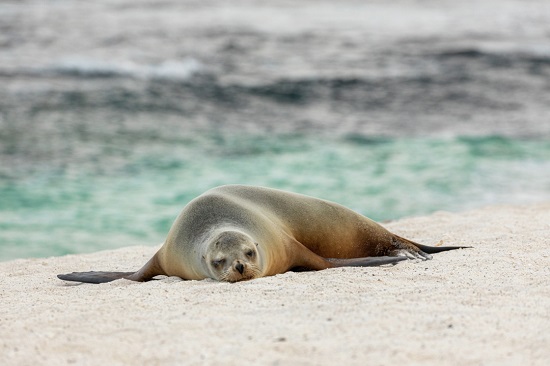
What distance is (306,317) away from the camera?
146 inches

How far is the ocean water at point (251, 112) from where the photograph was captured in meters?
10.5

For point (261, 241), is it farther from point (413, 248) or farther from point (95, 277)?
point (413, 248)

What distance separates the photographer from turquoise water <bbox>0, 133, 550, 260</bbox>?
31.1ft

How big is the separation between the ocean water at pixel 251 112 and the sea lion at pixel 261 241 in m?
3.68

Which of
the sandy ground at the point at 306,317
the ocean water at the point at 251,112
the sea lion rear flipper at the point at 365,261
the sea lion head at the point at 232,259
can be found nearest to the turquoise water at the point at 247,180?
the ocean water at the point at 251,112

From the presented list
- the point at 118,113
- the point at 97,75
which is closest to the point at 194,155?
the point at 118,113

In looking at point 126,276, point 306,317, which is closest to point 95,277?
→ point 126,276

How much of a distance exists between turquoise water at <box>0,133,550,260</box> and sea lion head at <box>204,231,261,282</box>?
4203 mm

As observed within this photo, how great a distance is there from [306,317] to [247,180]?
7.83m

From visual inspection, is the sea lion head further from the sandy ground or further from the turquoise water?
the turquoise water

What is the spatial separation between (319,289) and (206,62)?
1657 centimetres

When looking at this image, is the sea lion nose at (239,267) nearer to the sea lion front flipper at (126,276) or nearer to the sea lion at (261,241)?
the sea lion at (261,241)

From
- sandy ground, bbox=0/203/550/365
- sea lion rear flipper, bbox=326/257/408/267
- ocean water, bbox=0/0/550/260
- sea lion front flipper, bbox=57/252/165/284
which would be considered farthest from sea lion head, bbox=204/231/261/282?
ocean water, bbox=0/0/550/260

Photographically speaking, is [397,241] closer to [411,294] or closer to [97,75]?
[411,294]
